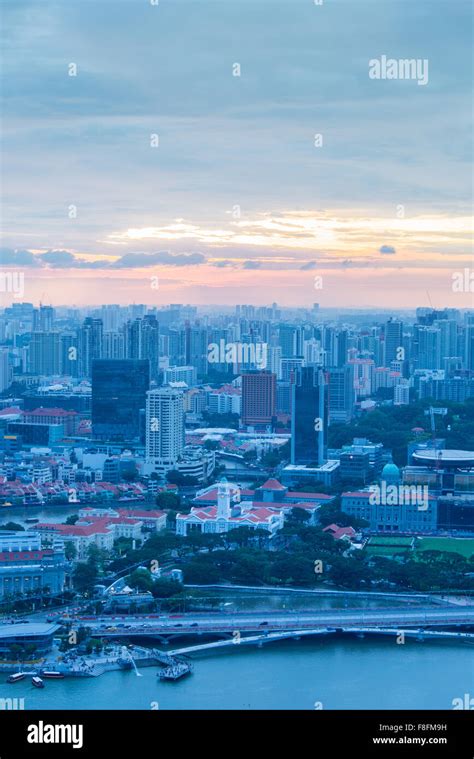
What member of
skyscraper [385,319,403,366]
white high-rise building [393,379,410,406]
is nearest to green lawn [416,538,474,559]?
white high-rise building [393,379,410,406]

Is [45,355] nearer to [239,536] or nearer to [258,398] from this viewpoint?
[258,398]

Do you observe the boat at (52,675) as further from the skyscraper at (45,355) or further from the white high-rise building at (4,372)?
the skyscraper at (45,355)

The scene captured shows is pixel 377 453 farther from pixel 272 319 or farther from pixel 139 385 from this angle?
pixel 272 319

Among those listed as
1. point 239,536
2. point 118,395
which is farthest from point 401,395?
point 239,536

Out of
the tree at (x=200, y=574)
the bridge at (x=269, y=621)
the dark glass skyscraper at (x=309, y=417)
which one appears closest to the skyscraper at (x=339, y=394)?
the dark glass skyscraper at (x=309, y=417)

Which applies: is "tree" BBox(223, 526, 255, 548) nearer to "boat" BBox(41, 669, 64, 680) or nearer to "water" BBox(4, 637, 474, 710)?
"water" BBox(4, 637, 474, 710)

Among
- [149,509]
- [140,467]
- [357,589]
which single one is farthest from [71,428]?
[357,589]
